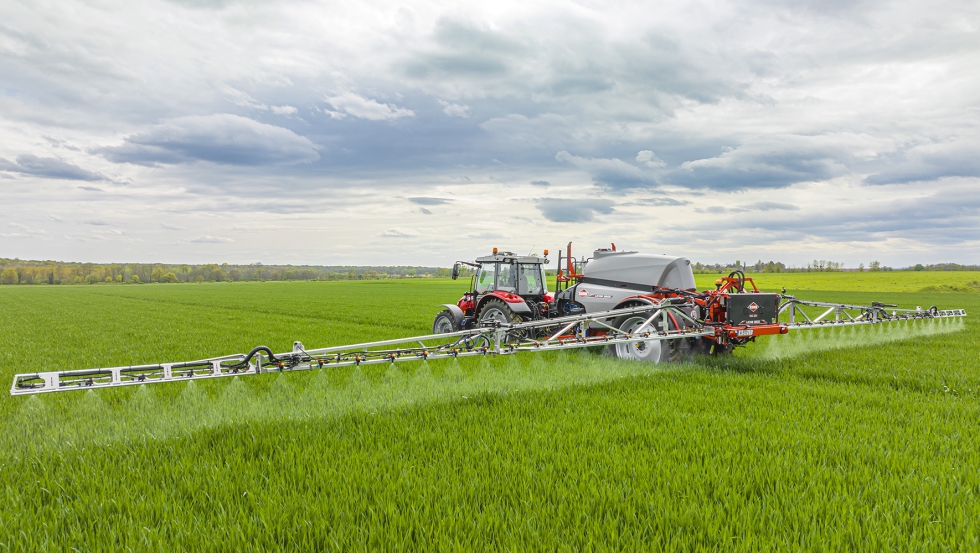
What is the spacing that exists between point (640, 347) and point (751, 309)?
7.45ft

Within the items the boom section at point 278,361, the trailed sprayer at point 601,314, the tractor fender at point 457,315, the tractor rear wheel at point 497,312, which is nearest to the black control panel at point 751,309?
the trailed sprayer at point 601,314

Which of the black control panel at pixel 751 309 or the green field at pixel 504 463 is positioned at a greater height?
the black control panel at pixel 751 309

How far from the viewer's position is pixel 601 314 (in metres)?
9.19

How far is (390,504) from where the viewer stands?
383 centimetres

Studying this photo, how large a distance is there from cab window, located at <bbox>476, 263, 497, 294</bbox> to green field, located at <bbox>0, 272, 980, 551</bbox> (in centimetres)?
393

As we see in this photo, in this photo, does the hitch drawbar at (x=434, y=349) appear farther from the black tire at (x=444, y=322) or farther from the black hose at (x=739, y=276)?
the black hose at (x=739, y=276)

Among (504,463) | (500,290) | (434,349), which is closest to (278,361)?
(434,349)

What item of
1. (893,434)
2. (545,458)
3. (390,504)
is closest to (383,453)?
(390,504)

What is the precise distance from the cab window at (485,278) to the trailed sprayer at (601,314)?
1.0 inches

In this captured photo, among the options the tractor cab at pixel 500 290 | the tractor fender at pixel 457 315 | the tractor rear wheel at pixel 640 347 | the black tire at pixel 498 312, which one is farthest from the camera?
the tractor fender at pixel 457 315

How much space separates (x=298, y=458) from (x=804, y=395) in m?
6.89

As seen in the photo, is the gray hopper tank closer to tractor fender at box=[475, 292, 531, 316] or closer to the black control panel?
tractor fender at box=[475, 292, 531, 316]

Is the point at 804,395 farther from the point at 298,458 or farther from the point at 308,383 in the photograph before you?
the point at 308,383

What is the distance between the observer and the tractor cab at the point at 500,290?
12148mm
